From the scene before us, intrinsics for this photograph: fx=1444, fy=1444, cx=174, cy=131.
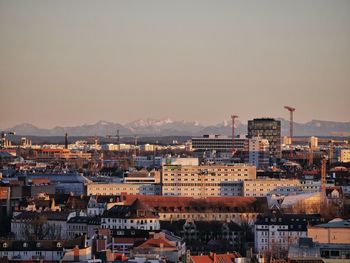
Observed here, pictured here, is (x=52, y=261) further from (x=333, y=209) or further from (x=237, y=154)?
(x=237, y=154)

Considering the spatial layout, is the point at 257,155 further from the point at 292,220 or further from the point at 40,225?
the point at 292,220

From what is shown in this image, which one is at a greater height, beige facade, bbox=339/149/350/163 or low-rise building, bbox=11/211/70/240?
beige facade, bbox=339/149/350/163

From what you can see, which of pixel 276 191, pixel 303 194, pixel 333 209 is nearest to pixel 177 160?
pixel 276 191

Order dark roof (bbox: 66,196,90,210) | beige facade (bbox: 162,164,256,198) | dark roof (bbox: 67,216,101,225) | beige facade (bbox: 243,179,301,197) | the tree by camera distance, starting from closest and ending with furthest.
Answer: the tree, dark roof (bbox: 67,216,101,225), dark roof (bbox: 66,196,90,210), beige facade (bbox: 243,179,301,197), beige facade (bbox: 162,164,256,198)

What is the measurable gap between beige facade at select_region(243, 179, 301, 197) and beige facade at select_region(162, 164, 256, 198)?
0.77 m

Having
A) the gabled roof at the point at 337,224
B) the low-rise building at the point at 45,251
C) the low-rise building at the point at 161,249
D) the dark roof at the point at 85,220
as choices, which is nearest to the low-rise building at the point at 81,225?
the dark roof at the point at 85,220

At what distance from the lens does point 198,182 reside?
75812mm

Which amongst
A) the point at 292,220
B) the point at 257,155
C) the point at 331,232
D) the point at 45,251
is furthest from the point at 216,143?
the point at 45,251

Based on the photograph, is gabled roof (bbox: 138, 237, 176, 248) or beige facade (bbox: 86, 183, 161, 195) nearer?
gabled roof (bbox: 138, 237, 176, 248)

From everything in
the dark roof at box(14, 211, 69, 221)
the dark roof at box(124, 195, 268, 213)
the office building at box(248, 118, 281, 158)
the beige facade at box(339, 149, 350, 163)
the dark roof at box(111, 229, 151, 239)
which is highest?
the office building at box(248, 118, 281, 158)

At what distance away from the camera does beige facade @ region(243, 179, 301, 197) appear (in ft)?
239

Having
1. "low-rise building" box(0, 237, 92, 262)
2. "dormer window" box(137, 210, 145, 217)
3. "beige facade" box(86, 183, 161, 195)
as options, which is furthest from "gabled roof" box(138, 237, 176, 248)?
"beige facade" box(86, 183, 161, 195)

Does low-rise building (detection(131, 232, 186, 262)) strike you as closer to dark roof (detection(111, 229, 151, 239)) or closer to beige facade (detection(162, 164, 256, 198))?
dark roof (detection(111, 229, 151, 239))

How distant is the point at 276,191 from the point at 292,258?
126ft
